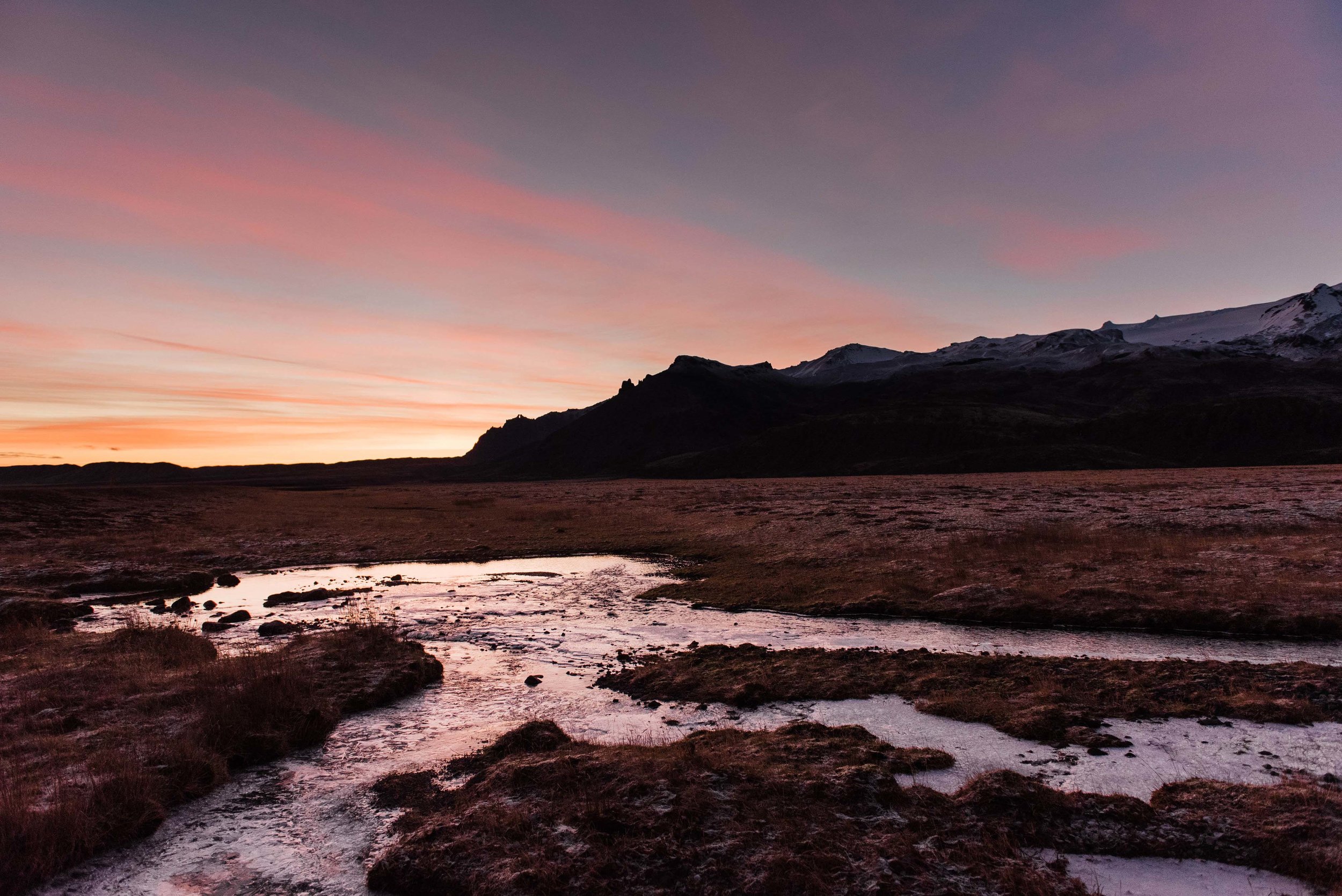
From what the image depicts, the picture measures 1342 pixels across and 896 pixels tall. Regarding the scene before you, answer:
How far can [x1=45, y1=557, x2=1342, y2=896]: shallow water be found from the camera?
939cm

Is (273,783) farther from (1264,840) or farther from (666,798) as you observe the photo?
(1264,840)

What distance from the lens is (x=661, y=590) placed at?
95.7 ft

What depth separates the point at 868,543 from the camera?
3731cm

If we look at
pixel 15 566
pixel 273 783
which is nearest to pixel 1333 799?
pixel 273 783

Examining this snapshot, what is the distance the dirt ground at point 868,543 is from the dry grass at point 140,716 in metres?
13.0

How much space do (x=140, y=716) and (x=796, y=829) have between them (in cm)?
1322

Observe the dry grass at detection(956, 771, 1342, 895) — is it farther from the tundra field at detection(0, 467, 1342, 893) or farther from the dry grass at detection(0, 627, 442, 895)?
the dry grass at detection(0, 627, 442, 895)

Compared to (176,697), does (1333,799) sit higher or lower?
lower

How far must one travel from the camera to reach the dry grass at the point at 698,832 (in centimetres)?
823

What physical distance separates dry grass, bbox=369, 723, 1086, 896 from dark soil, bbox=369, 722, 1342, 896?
2cm

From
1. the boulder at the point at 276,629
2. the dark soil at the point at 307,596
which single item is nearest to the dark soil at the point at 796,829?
the boulder at the point at 276,629

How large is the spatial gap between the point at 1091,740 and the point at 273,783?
1441 centimetres

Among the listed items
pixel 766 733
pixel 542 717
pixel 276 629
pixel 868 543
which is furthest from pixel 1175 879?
pixel 868 543

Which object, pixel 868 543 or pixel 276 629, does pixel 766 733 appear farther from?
pixel 868 543
